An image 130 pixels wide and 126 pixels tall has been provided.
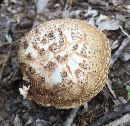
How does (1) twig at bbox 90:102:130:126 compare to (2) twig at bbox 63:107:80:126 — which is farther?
(2) twig at bbox 63:107:80:126

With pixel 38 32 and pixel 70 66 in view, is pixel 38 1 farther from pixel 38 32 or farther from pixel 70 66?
pixel 70 66

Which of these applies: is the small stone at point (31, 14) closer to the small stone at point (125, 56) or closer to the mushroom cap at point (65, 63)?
the mushroom cap at point (65, 63)

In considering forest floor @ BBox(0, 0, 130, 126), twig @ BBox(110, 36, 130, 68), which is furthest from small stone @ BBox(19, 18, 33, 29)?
twig @ BBox(110, 36, 130, 68)

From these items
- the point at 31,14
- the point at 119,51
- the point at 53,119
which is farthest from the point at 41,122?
the point at 31,14

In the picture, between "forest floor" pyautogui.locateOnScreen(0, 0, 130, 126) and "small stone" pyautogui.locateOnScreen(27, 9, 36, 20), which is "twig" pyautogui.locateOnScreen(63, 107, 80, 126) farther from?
"small stone" pyautogui.locateOnScreen(27, 9, 36, 20)

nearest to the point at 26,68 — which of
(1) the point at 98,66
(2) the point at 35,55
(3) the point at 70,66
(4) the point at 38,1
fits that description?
(2) the point at 35,55

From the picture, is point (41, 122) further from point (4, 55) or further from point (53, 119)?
point (4, 55)
